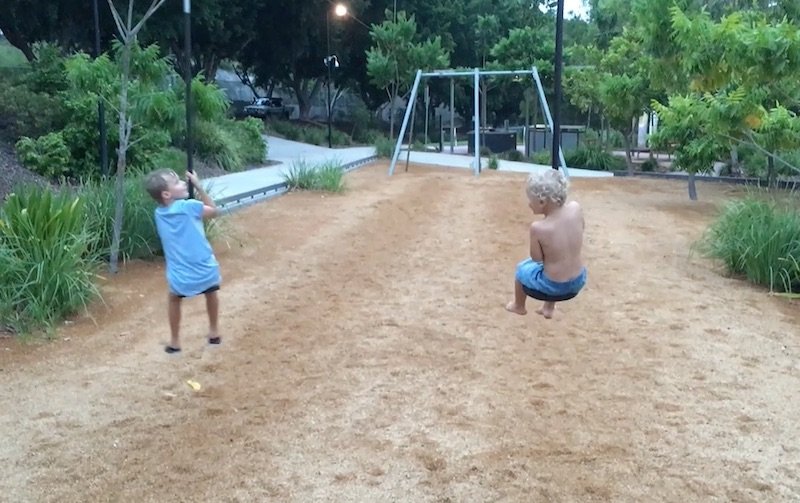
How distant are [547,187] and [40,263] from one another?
4733 millimetres

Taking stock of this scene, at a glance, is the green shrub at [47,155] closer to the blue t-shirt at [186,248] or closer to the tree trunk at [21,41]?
the blue t-shirt at [186,248]

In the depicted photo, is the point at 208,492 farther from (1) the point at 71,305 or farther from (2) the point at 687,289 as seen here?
(2) the point at 687,289

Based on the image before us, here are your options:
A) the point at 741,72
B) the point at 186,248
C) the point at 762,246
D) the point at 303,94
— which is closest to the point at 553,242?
the point at 186,248

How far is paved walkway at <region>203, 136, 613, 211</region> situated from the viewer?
1377 centimetres

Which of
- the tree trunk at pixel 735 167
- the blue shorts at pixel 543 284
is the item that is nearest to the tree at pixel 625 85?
the tree trunk at pixel 735 167

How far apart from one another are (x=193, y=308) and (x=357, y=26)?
28.8 m

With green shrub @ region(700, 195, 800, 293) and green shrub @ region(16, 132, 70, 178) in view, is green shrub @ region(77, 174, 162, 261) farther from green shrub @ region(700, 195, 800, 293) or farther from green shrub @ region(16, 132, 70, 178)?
green shrub @ region(700, 195, 800, 293)

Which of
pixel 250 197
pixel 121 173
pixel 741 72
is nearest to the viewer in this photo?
pixel 741 72

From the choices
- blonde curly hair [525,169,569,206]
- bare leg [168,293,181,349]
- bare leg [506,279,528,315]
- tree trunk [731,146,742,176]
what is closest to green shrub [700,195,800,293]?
bare leg [506,279,528,315]

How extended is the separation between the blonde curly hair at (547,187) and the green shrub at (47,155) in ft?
36.4

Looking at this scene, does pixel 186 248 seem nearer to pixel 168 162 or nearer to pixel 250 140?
pixel 168 162

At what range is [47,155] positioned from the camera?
13484 mm

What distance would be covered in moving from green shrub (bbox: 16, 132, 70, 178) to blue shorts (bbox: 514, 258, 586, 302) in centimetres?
1089

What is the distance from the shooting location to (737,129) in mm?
9453
